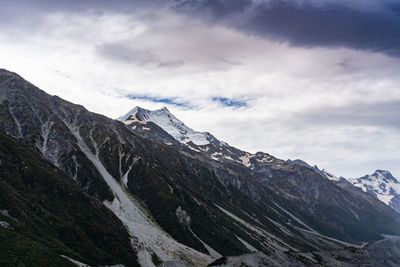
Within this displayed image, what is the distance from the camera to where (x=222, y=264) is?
80.2 meters

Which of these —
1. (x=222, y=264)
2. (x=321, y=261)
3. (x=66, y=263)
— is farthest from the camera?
(x=66, y=263)

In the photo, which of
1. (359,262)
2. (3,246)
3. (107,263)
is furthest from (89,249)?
(359,262)

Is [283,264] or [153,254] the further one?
[153,254]

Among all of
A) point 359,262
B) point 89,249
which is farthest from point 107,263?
point 359,262

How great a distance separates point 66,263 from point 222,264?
226 feet

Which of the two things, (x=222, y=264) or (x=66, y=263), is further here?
(x=66, y=263)

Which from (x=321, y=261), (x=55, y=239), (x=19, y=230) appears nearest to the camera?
(x=321, y=261)

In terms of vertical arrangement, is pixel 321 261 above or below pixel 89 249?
above

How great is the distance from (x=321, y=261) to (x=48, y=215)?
14570 centimetres

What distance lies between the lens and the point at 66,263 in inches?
4675

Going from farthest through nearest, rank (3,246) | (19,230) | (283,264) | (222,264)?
(19,230), (3,246), (283,264), (222,264)

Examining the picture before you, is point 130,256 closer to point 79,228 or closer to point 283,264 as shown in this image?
point 79,228

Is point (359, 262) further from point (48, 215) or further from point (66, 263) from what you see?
point (48, 215)

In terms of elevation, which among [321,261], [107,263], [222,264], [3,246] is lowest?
[107,263]
